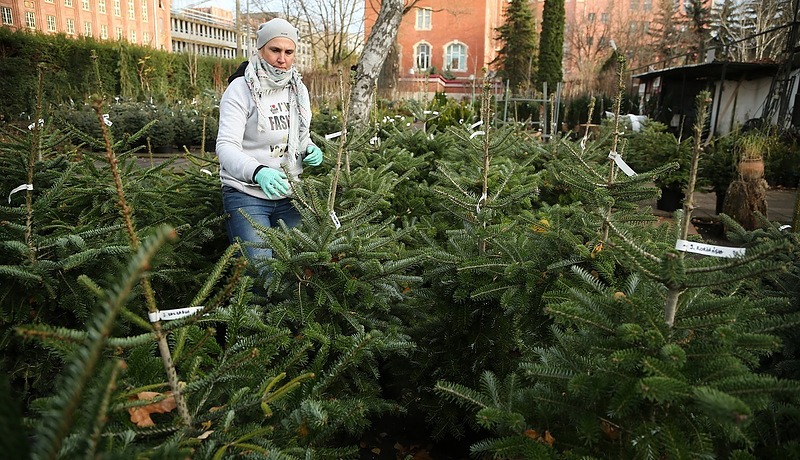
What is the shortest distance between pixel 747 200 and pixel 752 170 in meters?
0.43

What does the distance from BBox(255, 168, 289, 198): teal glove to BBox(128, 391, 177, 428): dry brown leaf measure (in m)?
1.54

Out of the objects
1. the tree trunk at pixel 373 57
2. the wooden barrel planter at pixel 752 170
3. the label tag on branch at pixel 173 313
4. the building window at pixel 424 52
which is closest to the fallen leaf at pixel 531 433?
the label tag on branch at pixel 173 313

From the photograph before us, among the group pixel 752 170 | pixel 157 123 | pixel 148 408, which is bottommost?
pixel 148 408

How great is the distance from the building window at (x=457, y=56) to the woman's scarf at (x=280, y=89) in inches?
1701

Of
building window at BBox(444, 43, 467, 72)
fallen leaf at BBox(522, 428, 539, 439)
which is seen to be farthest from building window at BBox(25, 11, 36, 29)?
building window at BBox(444, 43, 467, 72)

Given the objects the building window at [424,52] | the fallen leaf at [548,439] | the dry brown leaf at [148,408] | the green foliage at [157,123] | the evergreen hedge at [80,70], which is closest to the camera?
the dry brown leaf at [148,408]

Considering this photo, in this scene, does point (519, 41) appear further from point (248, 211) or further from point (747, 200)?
point (248, 211)

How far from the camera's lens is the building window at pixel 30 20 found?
57.1ft

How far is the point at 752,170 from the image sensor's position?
7250mm

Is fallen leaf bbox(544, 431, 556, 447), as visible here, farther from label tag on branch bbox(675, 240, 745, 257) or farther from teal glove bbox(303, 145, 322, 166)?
teal glove bbox(303, 145, 322, 166)

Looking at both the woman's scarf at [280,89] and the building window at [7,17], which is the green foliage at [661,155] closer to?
the woman's scarf at [280,89]

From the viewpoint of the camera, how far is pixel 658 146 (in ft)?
26.2

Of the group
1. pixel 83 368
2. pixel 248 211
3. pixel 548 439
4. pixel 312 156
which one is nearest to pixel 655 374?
pixel 548 439

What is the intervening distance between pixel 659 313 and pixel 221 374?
1217mm
